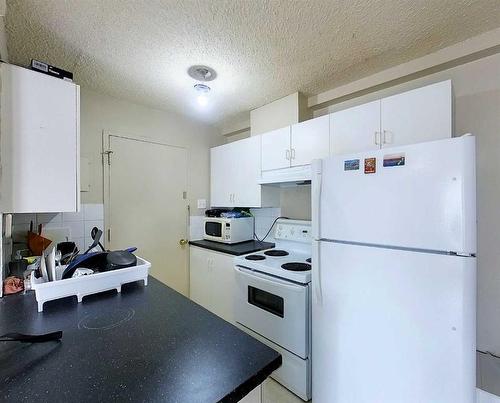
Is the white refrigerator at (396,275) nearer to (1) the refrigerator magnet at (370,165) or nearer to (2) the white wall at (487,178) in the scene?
(1) the refrigerator magnet at (370,165)

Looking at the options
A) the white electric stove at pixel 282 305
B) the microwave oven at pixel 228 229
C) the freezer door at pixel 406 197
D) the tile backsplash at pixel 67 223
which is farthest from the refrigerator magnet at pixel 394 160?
the tile backsplash at pixel 67 223

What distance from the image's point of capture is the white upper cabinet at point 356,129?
1.71 metres

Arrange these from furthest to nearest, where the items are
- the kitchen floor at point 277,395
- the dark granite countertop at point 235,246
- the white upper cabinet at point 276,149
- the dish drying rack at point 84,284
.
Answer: the dark granite countertop at point 235,246 < the white upper cabinet at point 276,149 < the kitchen floor at point 277,395 < the dish drying rack at point 84,284

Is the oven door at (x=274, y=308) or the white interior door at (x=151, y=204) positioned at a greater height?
the white interior door at (x=151, y=204)

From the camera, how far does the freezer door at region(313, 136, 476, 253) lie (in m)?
1.03

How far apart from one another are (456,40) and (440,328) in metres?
1.72

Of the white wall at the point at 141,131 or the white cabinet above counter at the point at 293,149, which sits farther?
the white wall at the point at 141,131

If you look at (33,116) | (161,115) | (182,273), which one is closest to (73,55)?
(33,116)

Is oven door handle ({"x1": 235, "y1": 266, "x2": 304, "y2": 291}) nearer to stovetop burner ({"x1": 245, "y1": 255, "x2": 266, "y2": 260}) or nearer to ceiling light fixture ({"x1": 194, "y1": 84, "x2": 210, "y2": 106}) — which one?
stovetop burner ({"x1": 245, "y1": 255, "x2": 266, "y2": 260})

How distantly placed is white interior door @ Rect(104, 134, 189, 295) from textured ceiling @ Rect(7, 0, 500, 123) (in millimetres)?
701

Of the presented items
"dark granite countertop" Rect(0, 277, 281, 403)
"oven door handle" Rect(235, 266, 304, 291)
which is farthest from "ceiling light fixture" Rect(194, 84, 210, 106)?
"dark granite countertop" Rect(0, 277, 281, 403)

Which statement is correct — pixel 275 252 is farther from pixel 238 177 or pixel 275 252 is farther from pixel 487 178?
pixel 487 178

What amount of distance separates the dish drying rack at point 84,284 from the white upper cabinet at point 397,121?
1.61 metres

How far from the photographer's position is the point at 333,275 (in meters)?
1.42
